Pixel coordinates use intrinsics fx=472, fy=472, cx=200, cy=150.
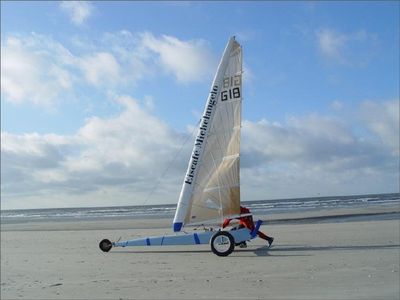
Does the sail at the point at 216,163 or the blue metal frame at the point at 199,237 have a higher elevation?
the sail at the point at 216,163

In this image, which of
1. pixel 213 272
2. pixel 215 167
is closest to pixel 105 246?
pixel 215 167

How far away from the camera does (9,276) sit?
31.3ft

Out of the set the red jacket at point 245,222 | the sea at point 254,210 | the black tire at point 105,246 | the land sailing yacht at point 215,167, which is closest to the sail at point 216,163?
the land sailing yacht at point 215,167

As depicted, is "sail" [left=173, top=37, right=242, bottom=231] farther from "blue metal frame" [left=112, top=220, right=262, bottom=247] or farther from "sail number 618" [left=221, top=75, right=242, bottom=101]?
"blue metal frame" [left=112, top=220, right=262, bottom=247]

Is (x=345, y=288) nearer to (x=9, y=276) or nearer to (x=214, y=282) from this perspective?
(x=214, y=282)

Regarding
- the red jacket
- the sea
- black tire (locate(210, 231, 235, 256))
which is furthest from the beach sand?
the sea

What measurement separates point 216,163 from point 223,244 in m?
2.22

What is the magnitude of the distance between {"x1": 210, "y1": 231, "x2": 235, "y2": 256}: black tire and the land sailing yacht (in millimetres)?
1000

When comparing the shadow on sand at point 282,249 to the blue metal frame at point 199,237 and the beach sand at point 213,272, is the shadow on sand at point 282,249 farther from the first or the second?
the blue metal frame at point 199,237

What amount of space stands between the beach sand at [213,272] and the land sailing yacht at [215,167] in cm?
91

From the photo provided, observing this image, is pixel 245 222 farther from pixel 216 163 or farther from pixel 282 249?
pixel 216 163

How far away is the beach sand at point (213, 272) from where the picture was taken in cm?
711

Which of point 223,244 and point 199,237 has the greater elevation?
point 199,237

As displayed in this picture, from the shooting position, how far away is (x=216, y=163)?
480 inches
